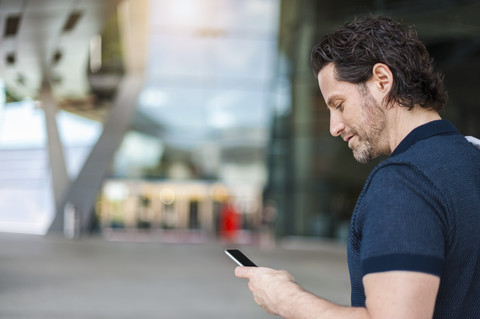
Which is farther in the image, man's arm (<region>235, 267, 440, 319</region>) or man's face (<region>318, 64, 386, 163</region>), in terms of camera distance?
man's face (<region>318, 64, 386, 163</region>)

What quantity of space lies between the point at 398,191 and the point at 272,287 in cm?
41

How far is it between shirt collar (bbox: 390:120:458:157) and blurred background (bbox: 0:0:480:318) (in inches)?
686

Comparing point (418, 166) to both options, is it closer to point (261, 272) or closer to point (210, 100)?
point (261, 272)

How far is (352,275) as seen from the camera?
145 cm

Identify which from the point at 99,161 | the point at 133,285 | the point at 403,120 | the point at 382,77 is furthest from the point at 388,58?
the point at 99,161

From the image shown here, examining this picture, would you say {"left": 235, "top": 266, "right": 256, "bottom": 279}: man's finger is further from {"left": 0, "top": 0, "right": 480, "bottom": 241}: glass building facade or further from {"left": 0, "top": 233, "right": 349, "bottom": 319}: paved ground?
{"left": 0, "top": 0, "right": 480, "bottom": 241}: glass building facade

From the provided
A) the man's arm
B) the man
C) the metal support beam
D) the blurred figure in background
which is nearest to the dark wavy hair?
the man

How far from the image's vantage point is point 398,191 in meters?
1.18

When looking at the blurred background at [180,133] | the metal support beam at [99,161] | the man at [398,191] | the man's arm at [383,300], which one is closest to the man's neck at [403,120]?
the man at [398,191]

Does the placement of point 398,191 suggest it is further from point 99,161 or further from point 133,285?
point 99,161

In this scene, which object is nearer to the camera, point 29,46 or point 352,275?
point 352,275

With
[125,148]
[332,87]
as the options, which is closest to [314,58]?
[332,87]

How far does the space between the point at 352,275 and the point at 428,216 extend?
0.35 m

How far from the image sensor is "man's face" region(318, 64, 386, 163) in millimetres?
1449
